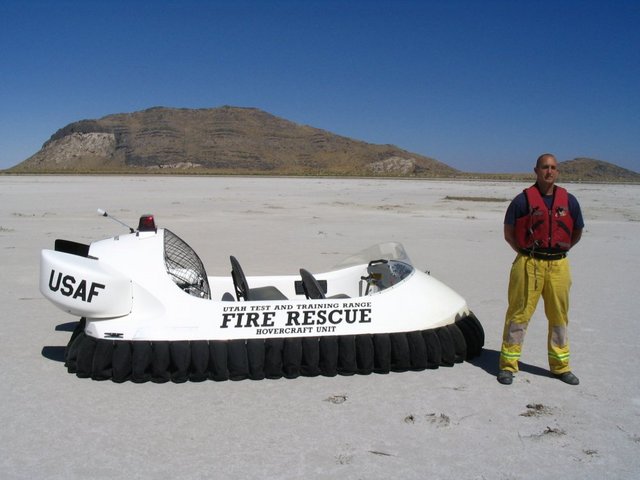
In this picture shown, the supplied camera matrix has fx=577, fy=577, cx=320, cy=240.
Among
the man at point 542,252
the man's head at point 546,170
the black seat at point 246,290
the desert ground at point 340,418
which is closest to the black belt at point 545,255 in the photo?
the man at point 542,252

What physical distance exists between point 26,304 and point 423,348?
4.79 meters

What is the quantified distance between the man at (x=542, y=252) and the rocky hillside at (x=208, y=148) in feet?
397

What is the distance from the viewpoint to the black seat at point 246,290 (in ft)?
16.5

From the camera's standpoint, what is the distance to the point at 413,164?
443ft

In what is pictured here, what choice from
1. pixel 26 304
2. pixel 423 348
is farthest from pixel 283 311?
pixel 26 304

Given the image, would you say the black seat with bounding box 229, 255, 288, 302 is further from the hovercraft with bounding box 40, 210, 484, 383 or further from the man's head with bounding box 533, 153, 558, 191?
the man's head with bounding box 533, 153, 558, 191

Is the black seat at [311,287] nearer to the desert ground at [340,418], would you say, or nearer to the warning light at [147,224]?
the desert ground at [340,418]

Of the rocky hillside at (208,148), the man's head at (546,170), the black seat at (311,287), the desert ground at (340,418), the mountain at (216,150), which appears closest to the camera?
the desert ground at (340,418)

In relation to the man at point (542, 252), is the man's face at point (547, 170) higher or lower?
higher

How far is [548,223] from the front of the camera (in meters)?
4.32

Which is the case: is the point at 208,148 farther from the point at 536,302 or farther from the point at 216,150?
the point at 536,302

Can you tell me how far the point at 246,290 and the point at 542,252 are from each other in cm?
241

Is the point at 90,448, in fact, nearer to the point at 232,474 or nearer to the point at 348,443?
the point at 232,474

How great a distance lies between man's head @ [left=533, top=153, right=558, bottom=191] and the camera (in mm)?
4293
